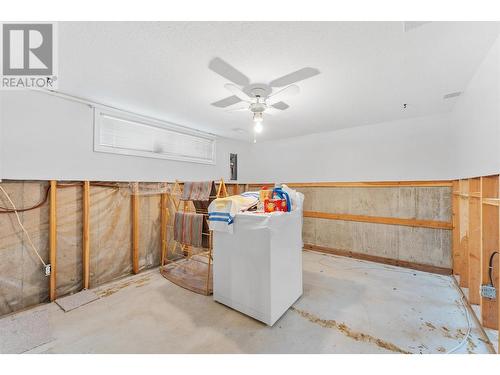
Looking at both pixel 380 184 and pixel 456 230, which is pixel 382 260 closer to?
pixel 456 230

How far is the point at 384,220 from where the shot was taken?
354cm

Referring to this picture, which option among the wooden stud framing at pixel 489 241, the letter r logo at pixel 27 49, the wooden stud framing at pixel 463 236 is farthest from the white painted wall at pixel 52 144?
the wooden stud framing at pixel 463 236

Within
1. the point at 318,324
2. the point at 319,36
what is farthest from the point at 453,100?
the point at 318,324

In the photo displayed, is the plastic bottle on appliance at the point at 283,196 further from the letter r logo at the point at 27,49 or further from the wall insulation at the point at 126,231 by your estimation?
the letter r logo at the point at 27,49

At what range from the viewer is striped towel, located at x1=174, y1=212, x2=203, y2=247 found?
2609mm

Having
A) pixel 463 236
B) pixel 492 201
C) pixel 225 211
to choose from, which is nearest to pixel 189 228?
pixel 225 211

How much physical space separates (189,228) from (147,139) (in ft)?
5.51

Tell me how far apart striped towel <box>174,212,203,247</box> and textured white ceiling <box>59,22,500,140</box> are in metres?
1.51

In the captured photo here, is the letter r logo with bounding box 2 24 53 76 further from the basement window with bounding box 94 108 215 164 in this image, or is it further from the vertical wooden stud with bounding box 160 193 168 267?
the vertical wooden stud with bounding box 160 193 168 267

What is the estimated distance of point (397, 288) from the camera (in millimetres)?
2652

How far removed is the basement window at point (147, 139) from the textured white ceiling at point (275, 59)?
0.29 m

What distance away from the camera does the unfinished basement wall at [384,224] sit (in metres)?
3.12

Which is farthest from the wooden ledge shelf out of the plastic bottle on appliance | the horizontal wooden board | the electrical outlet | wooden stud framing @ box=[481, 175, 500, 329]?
the horizontal wooden board
